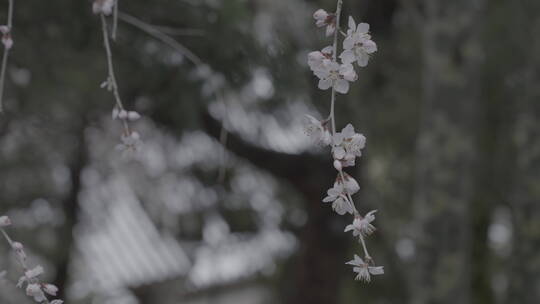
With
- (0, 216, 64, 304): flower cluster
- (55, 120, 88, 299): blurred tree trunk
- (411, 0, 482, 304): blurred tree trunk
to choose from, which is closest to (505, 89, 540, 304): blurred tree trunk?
(411, 0, 482, 304): blurred tree trunk

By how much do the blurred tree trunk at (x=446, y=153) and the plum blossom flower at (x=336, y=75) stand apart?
1865 mm

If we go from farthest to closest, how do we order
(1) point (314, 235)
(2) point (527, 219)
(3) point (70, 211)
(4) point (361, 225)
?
(3) point (70, 211) < (1) point (314, 235) < (2) point (527, 219) < (4) point (361, 225)

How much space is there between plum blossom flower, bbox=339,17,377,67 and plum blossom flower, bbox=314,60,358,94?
12 millimetres

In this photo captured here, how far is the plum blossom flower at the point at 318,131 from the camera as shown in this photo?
735 millimetres

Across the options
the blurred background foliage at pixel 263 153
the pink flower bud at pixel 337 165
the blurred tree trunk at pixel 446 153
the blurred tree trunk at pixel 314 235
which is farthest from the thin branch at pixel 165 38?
the blurred tree trunk at pixel 314 235

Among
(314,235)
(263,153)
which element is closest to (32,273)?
(263,153)

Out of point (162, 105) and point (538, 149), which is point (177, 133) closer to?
point (162, 105)

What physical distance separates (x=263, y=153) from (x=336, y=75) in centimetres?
276

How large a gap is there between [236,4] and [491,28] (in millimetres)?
2371

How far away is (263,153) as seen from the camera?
3508mm

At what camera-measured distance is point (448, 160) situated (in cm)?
254

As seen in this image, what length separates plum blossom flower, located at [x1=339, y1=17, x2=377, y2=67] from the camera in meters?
0.75

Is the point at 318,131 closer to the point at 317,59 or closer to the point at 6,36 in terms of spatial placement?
the point at 317,59

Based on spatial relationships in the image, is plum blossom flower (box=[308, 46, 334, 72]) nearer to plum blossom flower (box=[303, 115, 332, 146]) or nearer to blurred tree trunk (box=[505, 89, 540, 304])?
plum blossom flower (box=[303, 115, 332, 146])
